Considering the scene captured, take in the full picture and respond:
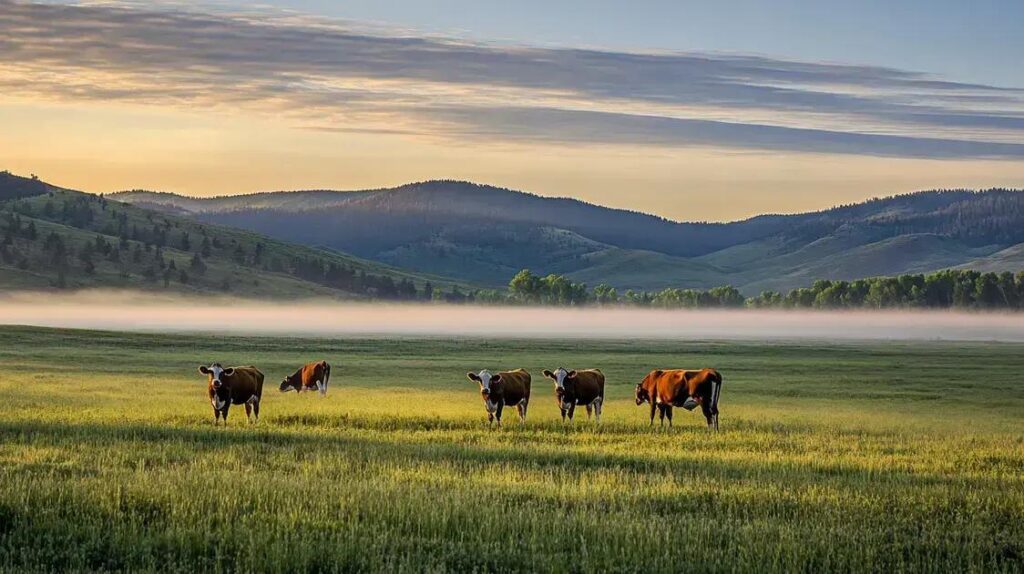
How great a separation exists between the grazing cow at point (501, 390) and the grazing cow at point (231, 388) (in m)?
7.12

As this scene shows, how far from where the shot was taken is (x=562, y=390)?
39812 mm

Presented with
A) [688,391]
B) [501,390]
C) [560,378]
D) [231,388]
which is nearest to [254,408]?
[231,388]

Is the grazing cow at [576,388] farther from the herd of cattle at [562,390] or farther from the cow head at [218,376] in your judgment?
the cow head at [218,376]

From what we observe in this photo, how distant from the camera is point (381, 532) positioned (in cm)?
1858

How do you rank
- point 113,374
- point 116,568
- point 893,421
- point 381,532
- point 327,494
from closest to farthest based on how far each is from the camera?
point 116,568 < point 381,532 < point 327,494 < point 893,421 < point 113,374

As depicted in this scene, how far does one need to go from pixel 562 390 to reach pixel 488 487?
17136 millimetres

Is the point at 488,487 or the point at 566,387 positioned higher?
the point at 566,387

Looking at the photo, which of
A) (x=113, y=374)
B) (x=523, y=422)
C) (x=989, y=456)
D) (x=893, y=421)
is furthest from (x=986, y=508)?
(x=113, y=374)

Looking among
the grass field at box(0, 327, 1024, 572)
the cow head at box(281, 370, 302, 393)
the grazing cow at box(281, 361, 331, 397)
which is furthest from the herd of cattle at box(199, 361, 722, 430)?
the cow head at box(281, 370, 302, 393)

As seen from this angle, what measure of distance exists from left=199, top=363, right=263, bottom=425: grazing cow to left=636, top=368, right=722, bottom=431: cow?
13.1 m

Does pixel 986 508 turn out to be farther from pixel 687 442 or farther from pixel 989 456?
pixel 687 442

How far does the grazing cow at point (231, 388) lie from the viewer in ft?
122

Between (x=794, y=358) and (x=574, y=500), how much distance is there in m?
87.2

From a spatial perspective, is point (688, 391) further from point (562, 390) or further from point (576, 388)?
point (562, 390)
